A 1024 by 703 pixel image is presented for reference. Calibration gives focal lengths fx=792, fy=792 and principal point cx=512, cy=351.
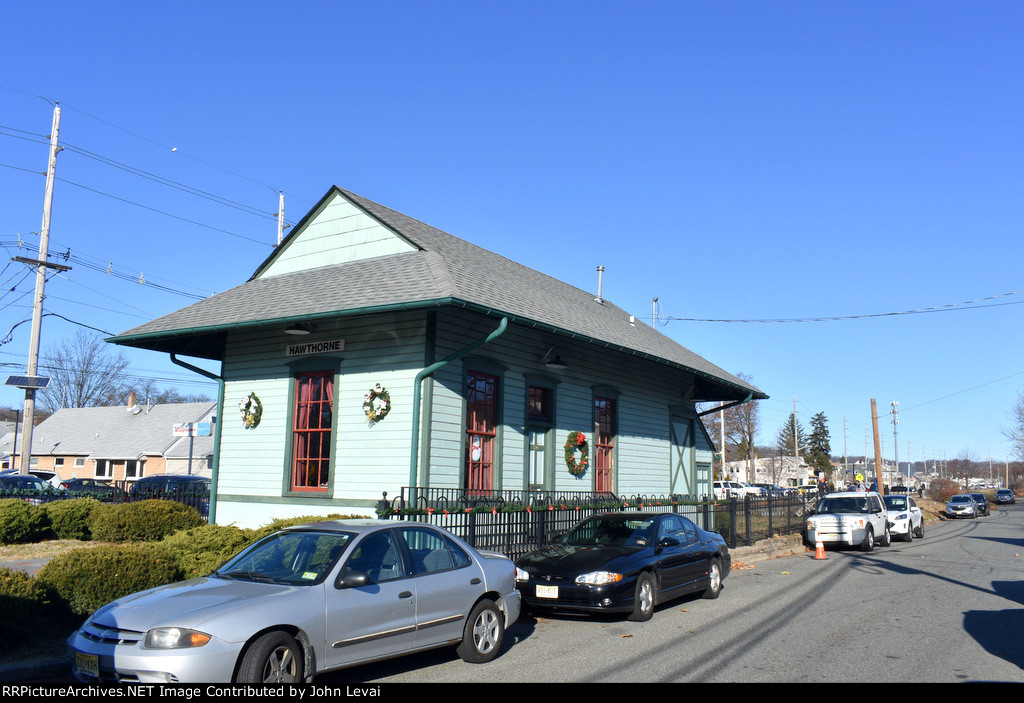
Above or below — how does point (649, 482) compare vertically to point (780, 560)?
above

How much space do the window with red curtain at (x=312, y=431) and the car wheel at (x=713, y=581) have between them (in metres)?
6.85

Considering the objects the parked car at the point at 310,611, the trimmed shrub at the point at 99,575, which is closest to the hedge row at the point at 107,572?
the trimmed shrub at the point at 99,575

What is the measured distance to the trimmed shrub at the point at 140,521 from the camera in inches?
642

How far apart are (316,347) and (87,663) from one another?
9.40 m

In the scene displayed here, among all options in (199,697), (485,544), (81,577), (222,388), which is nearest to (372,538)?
(199,697)

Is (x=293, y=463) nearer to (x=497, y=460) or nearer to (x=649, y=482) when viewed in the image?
(x=497, y=460)

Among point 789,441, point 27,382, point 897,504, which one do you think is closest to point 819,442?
point 789,441

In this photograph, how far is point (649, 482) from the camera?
67.6 ft

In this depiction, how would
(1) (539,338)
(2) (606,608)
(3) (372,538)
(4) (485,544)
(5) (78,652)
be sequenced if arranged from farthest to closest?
(1) (539,338), (4) (485,544), (2) (606,608), (3) (372,538), (5) (78,652)

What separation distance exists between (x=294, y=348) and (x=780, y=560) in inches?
521

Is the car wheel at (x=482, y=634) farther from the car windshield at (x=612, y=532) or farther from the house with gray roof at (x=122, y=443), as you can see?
the house with gray roof at (x=122, y=443)

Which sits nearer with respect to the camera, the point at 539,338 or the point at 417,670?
the point at 417,670

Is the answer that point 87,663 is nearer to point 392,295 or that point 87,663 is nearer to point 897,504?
point 392,295

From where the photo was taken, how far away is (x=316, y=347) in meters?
15.0
